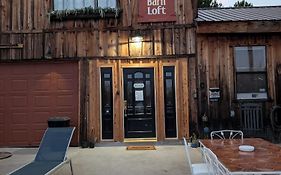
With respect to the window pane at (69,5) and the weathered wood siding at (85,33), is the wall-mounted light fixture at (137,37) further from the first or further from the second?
the window pane at (69,5)

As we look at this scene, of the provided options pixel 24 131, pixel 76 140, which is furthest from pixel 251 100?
pixel 24 131

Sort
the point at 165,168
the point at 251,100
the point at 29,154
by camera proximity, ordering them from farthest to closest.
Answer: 1. the point at 251,100
2. the point at 29,154
3. the point at 165,168

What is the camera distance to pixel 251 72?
836 cm

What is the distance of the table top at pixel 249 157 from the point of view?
2.67 metres

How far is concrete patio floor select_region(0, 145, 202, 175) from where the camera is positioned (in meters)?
5.53

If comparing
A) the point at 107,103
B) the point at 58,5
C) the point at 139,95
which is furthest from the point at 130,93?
the point at 58,5

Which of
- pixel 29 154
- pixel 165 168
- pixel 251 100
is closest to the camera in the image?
pixel 165 168

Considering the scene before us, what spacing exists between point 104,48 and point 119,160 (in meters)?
3.29

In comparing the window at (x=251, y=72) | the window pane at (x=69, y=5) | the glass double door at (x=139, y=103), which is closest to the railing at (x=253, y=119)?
the window at (x=251, y=72)

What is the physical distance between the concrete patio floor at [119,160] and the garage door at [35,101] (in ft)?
1.70

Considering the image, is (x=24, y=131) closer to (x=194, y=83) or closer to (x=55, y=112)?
(x=55, y=112)

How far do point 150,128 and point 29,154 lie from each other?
309cm

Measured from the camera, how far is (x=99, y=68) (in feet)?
27.7

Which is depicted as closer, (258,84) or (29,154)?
(29,154)
